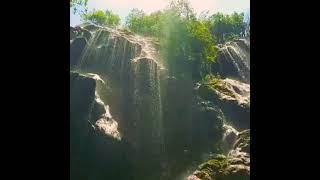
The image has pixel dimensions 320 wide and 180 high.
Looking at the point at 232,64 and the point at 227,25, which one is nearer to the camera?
the point at 232,64

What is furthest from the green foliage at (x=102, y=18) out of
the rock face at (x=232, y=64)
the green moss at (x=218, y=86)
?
the green moss at (x=218, y=86)

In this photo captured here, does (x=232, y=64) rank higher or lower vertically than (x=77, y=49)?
lower

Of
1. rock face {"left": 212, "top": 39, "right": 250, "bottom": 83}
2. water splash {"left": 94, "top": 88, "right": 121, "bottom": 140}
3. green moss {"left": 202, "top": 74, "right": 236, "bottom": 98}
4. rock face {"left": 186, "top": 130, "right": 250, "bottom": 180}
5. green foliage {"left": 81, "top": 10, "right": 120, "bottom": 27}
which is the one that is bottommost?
rock face {"left": 186, "top": 130, "right": 250, "bottom": 180}

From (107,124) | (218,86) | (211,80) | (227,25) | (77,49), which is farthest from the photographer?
(227,25)

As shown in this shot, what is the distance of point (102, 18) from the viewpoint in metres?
46.1

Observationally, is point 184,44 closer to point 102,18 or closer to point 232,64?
point 232,64

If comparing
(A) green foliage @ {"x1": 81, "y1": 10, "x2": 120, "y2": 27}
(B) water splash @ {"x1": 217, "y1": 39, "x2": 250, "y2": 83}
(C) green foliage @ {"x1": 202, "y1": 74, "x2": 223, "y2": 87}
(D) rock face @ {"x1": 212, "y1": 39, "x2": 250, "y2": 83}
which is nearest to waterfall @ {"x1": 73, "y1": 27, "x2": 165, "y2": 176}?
(C) green foliage @ {"x1": 202, "y1": 74, "x2": 223, "y2": 87}

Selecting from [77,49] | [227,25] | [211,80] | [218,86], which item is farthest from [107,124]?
[227,25]

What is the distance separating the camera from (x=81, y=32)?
108 ft

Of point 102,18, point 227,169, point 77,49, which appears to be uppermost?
point 102,18

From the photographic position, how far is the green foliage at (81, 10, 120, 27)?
145 ft

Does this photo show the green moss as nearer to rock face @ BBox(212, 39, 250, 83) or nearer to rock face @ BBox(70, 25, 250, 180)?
rock face @ BBox(70, 25, 250, 180)
